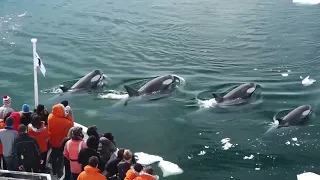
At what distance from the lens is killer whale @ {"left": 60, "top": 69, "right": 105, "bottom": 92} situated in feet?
91.9

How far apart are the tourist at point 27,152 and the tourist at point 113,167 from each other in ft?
7.15

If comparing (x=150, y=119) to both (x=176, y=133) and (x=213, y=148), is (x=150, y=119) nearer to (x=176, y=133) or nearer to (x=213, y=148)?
(x=176, y=133)

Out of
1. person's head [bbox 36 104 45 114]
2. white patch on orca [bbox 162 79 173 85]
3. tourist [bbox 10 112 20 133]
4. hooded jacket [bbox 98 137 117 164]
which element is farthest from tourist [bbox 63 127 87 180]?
white patch on orca [bbox 162 79 173 85]

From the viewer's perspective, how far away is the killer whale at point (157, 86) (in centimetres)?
2688

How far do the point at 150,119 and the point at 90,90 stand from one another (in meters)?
4.93

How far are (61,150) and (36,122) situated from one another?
149 centimetres

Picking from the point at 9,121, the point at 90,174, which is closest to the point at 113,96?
the point at 9,121

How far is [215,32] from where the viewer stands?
3734 cm

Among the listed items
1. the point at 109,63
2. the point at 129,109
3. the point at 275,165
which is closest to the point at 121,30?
the point at 109,63

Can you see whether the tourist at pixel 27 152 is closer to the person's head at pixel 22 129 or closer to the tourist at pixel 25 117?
the person's head at pixel 22 129

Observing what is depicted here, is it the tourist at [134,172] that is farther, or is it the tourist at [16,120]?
the tourist at [16,120]

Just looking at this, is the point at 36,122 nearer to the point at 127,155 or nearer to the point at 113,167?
the point at 113,167

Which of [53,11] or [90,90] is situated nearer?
[90,90]

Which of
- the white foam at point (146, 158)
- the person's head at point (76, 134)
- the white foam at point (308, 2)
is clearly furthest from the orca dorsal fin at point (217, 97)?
the white foam at point (308, 2)
